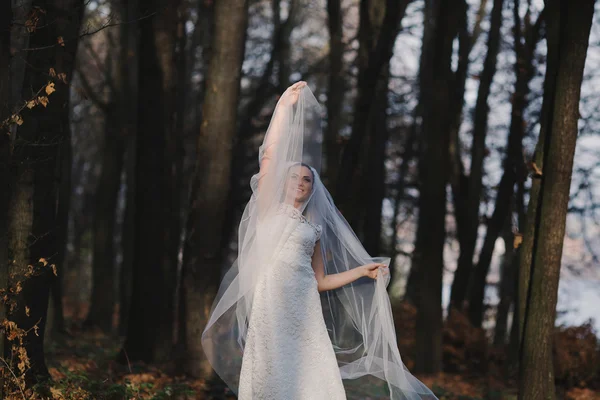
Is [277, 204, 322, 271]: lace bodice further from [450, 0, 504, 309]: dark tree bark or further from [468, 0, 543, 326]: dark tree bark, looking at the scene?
[450, 0, 504, 309]: dark tree bark

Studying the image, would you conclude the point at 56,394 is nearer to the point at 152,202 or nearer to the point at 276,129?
the point at 276,129

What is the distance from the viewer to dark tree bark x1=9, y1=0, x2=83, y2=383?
23.8ft

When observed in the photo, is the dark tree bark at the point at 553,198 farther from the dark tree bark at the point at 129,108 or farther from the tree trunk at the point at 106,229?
the tree trunk at the point at 106,229

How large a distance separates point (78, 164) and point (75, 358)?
2427 centimetres

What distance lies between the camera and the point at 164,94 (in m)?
12.2

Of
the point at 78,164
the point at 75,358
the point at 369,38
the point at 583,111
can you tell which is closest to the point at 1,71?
the point at 75,358

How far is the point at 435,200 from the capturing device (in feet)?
44.0

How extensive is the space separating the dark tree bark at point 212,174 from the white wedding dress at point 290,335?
3238mm

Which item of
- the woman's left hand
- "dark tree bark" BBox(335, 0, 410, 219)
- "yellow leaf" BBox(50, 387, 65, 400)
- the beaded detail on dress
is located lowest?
Answer: "yellow leaf" BBox(50, 387, 65, 400)

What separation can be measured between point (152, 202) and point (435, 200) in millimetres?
4491

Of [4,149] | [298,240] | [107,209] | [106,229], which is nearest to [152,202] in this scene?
[4,149]

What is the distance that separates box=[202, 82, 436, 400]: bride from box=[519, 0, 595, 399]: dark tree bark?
1.53 meters

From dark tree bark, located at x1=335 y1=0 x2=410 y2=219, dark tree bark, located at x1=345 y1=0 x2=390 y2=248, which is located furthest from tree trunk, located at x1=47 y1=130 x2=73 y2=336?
dark tree bark, located at x1=345 y1=0 x2=390 y2=248

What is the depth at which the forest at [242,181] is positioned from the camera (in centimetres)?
743
